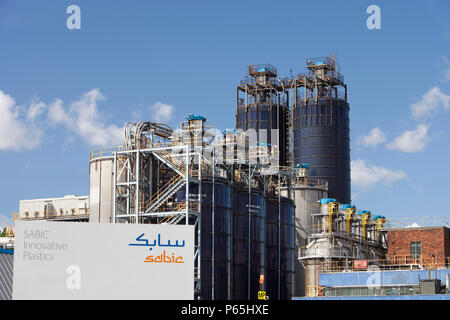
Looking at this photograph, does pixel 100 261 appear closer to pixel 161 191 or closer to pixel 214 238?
pixel 214 238

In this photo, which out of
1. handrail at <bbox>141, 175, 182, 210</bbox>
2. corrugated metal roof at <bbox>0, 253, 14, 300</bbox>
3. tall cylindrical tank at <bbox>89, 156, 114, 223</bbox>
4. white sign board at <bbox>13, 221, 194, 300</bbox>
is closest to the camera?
white sign board at <bbox>13, 221, 194, 300</bbox>

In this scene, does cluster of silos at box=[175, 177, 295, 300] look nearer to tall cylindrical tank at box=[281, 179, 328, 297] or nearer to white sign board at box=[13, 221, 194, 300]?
tall cylindrical tank at box=[281, 179, 328, 297]

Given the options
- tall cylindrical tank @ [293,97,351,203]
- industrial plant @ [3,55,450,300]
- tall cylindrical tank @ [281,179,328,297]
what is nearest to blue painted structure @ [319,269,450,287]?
industrial plant @ [3,55,450,300]

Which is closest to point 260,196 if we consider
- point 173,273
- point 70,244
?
point 173,273

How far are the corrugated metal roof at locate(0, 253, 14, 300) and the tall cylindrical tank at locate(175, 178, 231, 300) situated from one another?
1553 centimetres

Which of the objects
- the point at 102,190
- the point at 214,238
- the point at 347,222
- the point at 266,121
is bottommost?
the point at 214,238

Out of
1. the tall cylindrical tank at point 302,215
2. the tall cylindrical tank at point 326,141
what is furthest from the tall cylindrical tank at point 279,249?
the tall cylindrical tank at point 326,141

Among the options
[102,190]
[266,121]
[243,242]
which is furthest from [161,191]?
[266,121]

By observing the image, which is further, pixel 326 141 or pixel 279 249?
pixel 326 141

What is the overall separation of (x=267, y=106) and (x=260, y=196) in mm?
37584

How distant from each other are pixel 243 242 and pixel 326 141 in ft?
124

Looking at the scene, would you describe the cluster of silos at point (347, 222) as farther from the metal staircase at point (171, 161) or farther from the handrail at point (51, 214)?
the handrail at point (51, 214)

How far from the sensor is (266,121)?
95500mm

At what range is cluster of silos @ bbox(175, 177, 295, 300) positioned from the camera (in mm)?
52969
